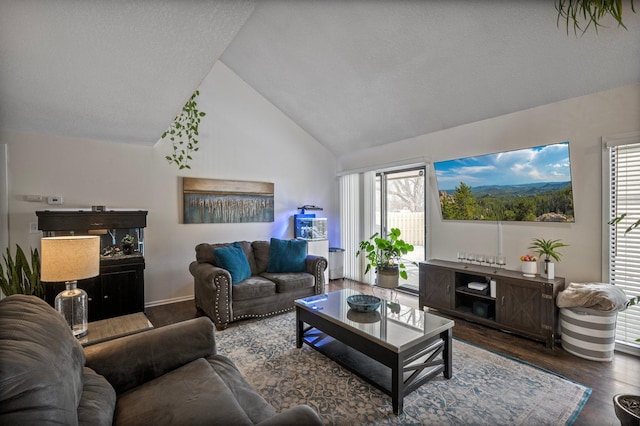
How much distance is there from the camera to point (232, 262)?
3.50 metres

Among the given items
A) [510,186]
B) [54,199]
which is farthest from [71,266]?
[510,186]

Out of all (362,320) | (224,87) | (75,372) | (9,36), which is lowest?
(362,320)

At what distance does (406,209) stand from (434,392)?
3.18 meters

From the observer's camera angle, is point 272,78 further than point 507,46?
Yes

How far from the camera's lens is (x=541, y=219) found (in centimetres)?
320

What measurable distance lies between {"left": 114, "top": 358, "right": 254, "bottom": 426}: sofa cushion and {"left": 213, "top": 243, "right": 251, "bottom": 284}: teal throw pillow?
1.89 meters

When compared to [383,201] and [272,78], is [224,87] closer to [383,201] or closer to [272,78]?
[272,78]

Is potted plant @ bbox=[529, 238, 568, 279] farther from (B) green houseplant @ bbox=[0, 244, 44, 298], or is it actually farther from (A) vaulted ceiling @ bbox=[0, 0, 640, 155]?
(B) green houseplant @ bbox=[0, 244, 44, 298]

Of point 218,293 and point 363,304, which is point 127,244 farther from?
point 363,304

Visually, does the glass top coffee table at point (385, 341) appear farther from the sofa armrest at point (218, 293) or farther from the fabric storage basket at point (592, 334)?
the fabric storage basket at point (592, 334)

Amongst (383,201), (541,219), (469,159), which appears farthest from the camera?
(383,201)

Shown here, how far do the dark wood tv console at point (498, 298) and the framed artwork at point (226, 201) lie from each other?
9.20 feet

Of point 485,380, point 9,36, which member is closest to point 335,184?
point 485,380

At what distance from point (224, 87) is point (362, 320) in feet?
13.7
